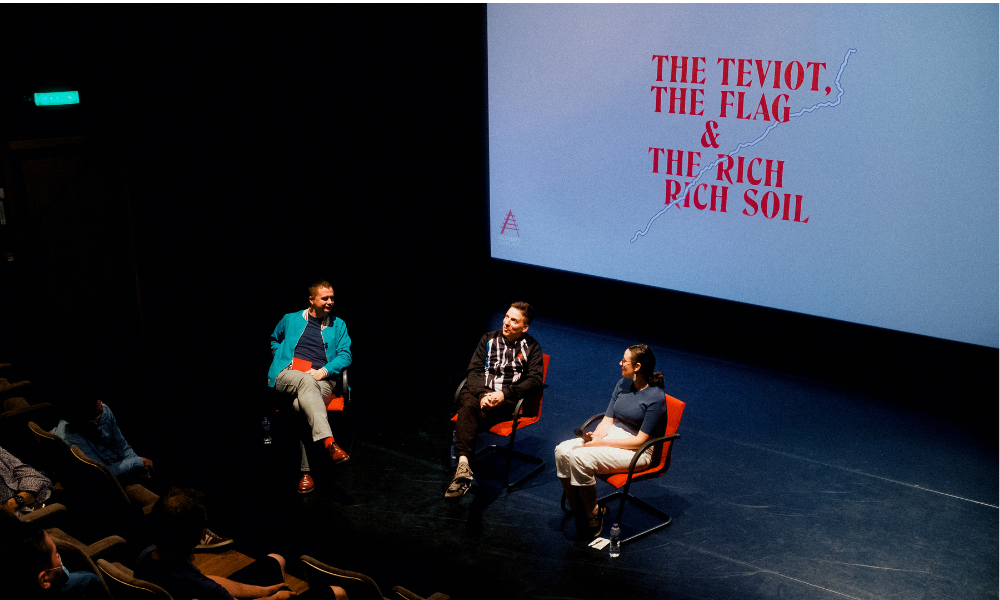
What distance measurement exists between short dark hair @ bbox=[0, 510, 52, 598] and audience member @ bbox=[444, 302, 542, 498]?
2.23 metres

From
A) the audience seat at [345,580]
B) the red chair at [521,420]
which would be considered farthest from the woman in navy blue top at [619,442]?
the audience seat at [345,580]

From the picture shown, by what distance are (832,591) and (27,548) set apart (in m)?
3.45

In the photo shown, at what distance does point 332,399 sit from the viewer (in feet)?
16.8

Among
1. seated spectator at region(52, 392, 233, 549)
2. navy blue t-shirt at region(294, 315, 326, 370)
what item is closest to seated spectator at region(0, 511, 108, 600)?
seated spectator at region(52, 392, 233, 549)

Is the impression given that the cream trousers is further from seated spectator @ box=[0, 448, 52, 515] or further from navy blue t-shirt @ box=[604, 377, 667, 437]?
seated spectator @ box=[0, 448, 52, 515]

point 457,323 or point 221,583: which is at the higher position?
point 457,323

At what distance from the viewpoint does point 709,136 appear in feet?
21.4

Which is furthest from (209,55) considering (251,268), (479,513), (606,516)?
(606,516)

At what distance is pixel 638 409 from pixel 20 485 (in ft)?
9.91

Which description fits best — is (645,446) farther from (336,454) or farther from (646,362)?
(336,454)

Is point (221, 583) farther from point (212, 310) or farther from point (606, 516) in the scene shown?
point (212, 310)

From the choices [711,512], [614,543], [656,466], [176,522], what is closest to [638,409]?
[656,466]

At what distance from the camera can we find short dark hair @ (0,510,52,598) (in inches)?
114

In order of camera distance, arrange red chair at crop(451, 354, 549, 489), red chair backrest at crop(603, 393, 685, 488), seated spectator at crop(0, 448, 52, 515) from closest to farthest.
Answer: seated spectator at crop(0, 448, 52, 515)
red chair backrest at crop(603, 393, 685, 488)
red chair at crop(451, 354, 549, 489)
